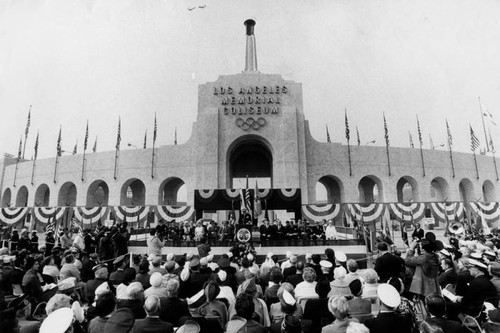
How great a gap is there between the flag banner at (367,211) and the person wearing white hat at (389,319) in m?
24.1

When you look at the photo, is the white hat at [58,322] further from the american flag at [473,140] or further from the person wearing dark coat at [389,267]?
the american flag at [473,140]

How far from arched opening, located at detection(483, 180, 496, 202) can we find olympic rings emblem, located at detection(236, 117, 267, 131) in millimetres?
31901

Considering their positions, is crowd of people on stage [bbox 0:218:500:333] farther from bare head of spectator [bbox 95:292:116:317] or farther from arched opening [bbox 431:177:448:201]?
arched opening [bbox 431:177:448:201]

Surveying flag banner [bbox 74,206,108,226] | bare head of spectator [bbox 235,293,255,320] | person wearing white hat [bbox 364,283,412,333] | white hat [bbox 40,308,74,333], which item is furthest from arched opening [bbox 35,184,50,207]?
person wearing white hat [bbox 364,283,412,333]

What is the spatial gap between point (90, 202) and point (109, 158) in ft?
18.5

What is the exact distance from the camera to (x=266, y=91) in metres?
31.8

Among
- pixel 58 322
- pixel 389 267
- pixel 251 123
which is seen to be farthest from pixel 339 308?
pixel 251 123

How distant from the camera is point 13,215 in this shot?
87.7 ft

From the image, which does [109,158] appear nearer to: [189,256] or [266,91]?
Answer: [266,91]

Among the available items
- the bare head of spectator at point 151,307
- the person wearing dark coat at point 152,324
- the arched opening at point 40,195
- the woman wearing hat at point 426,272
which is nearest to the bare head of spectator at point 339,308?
the person wearing dark coat at point 152,324

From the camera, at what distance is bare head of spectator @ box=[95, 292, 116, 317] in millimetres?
3781

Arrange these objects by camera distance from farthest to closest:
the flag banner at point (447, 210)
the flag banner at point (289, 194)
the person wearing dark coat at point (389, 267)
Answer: the flag banner at point (447, 210)
the flag banner at point (289, 194)
the person wearing dark coat at point (389, 267)

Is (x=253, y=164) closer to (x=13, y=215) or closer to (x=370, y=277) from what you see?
(x=13, y=215)

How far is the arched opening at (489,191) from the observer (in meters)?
40.5
